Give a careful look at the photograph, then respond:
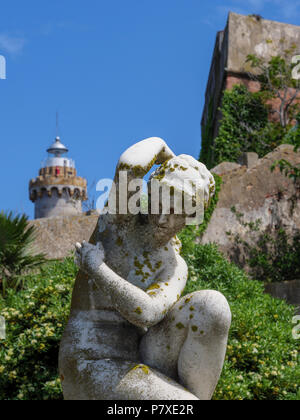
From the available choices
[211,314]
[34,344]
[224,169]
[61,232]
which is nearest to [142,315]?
[211,314]


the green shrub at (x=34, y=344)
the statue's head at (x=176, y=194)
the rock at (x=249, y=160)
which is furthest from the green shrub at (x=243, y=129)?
the statue's head at (x=176, y=194)

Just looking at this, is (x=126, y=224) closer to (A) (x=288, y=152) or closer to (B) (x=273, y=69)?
(A) (x=288, y=152)

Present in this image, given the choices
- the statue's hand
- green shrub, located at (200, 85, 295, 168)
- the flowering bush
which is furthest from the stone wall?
the statue's hand

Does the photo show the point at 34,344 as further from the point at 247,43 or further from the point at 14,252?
the point at 247,43

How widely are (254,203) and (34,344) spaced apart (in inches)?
248

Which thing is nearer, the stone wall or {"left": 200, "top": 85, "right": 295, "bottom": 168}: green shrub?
{"left": 200, "top": 85, "right": 295, "bottom": 168}: green shrub

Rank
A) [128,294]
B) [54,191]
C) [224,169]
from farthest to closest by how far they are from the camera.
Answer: [54,191] → [224,169] → [128,294]

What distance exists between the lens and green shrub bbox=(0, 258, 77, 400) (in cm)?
526

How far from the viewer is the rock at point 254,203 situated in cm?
1043

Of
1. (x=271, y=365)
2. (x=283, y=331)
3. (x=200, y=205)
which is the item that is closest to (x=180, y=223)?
(x=200, y=205)

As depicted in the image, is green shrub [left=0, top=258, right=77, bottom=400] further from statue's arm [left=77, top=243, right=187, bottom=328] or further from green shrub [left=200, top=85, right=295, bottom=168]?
green shrub [left=200, top=85, right=295, bottom=168]

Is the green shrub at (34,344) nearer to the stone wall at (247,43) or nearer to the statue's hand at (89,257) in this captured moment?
the statue's hand at (89,257)

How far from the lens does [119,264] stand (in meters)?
3.24

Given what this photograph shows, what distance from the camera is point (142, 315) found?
296 cm
